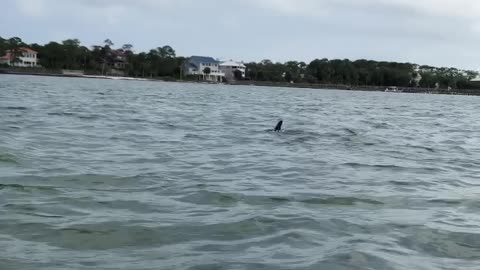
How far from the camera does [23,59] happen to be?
145 meters

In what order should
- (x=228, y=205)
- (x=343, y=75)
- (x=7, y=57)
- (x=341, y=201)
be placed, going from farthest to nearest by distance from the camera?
(x=343, y=75) < (x=7, y=57) < (x=341, y=201) < (x=228, y=205)

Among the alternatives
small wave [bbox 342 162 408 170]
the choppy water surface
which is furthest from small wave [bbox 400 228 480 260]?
small wave [bbox 342 162 408 170]

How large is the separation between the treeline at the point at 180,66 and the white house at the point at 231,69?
2.46 meters

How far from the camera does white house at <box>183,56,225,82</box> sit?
531 feet

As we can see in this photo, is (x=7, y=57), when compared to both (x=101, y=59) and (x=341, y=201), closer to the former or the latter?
(x=101, y=59)

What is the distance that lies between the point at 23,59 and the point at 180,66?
3910cm

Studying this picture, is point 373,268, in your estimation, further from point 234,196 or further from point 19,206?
point 19,206

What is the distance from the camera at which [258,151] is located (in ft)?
39.6

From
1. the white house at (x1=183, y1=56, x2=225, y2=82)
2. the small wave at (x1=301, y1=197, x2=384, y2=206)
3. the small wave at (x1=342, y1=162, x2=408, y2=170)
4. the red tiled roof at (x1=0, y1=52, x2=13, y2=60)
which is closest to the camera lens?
the small wave at (x1=301, y1=197, x2=384, y2=206)

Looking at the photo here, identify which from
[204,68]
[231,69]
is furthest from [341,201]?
[231,69]

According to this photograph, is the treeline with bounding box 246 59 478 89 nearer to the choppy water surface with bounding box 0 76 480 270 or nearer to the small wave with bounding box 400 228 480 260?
the choppy water surface with bounding box 0 76 480 270

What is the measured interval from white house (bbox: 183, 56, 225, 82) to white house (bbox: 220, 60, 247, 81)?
4.89 ft

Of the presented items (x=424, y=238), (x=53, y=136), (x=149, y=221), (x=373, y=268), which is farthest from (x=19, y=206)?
(x=53, y=136)

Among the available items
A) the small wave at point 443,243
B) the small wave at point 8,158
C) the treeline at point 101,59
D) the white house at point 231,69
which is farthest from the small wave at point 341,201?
the white house at point 231,69
